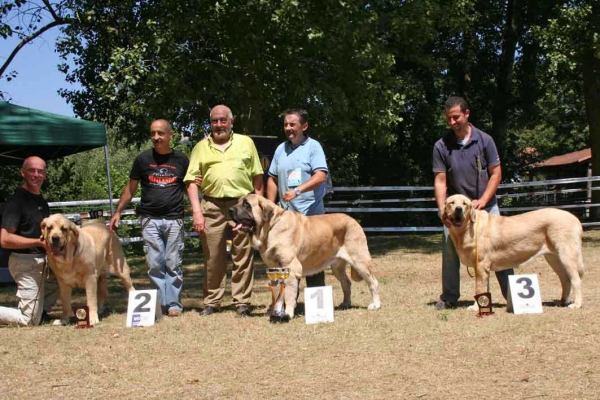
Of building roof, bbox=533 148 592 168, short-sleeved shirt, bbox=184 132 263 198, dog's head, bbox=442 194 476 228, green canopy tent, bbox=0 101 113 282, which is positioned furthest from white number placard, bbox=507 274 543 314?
building roof, bbox=533 148 592 168

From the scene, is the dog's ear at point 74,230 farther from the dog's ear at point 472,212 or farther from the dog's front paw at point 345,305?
the dog's ear at point 472,212

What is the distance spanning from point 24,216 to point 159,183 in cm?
139

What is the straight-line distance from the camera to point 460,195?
21.4 feet

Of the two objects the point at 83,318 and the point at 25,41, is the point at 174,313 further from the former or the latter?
the point at 25,41

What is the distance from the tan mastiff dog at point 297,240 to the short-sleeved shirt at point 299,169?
213mm

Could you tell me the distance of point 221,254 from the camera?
273 inches

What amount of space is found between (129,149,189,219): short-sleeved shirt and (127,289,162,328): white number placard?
92 cm

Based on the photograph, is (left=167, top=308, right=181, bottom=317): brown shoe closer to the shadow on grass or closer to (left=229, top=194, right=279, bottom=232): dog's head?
(left=229, top=194, right=279, bottom=232): dog's head

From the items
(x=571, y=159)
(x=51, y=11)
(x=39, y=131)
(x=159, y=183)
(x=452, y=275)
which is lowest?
(x=452, y=275)

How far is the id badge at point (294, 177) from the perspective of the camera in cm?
668

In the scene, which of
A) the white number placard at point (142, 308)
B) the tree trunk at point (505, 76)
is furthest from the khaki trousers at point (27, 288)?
the tree trunk at point (505, 76)

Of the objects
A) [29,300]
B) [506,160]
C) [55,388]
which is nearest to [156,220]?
[29,300]

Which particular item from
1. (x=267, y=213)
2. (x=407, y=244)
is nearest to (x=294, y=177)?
(x=267, y=213)

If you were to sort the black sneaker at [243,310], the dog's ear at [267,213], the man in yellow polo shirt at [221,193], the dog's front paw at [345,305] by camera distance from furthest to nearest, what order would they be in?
the dog's front paw at [345,305], the black sneaker at [243,310], the man in yellow polo shirt at [221,193], the dog's ear at [267,213]
